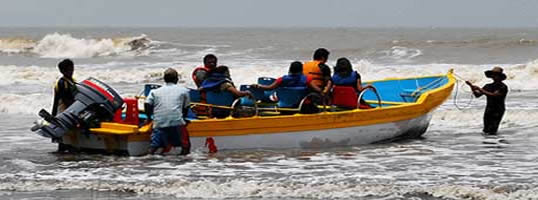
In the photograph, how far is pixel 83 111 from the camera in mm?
10906

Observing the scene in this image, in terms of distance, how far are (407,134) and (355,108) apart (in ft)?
3.26

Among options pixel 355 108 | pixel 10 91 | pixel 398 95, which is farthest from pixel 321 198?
pixel 10 91

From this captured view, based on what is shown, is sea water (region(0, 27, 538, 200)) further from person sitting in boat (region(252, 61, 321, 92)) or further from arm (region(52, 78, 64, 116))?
person sitting in boat (region(252, 61, 321, 92))

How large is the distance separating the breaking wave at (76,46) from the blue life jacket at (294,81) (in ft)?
122

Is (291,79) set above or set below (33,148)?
above

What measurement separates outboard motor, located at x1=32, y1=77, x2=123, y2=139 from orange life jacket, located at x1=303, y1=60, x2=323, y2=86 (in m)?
2.61

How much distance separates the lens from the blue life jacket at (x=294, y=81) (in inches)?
469

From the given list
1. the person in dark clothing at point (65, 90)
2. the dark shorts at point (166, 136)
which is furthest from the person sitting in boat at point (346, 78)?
the person in dark clothing at point (65, 90)

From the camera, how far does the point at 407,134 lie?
41.6ft

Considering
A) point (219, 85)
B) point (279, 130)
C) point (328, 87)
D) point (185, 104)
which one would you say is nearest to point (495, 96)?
point (328, 87)

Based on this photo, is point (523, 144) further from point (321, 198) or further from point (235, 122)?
point (321, 198)

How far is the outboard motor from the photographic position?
425 inches

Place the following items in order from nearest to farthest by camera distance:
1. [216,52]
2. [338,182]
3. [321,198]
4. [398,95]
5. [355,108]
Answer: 1. [321,198]
2. [338,182]
3. [355,108]
4. [398,95]
5. [216,52]

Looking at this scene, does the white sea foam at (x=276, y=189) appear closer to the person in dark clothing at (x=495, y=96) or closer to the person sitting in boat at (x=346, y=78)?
the person sitting in boat at (x=346, y=78)
